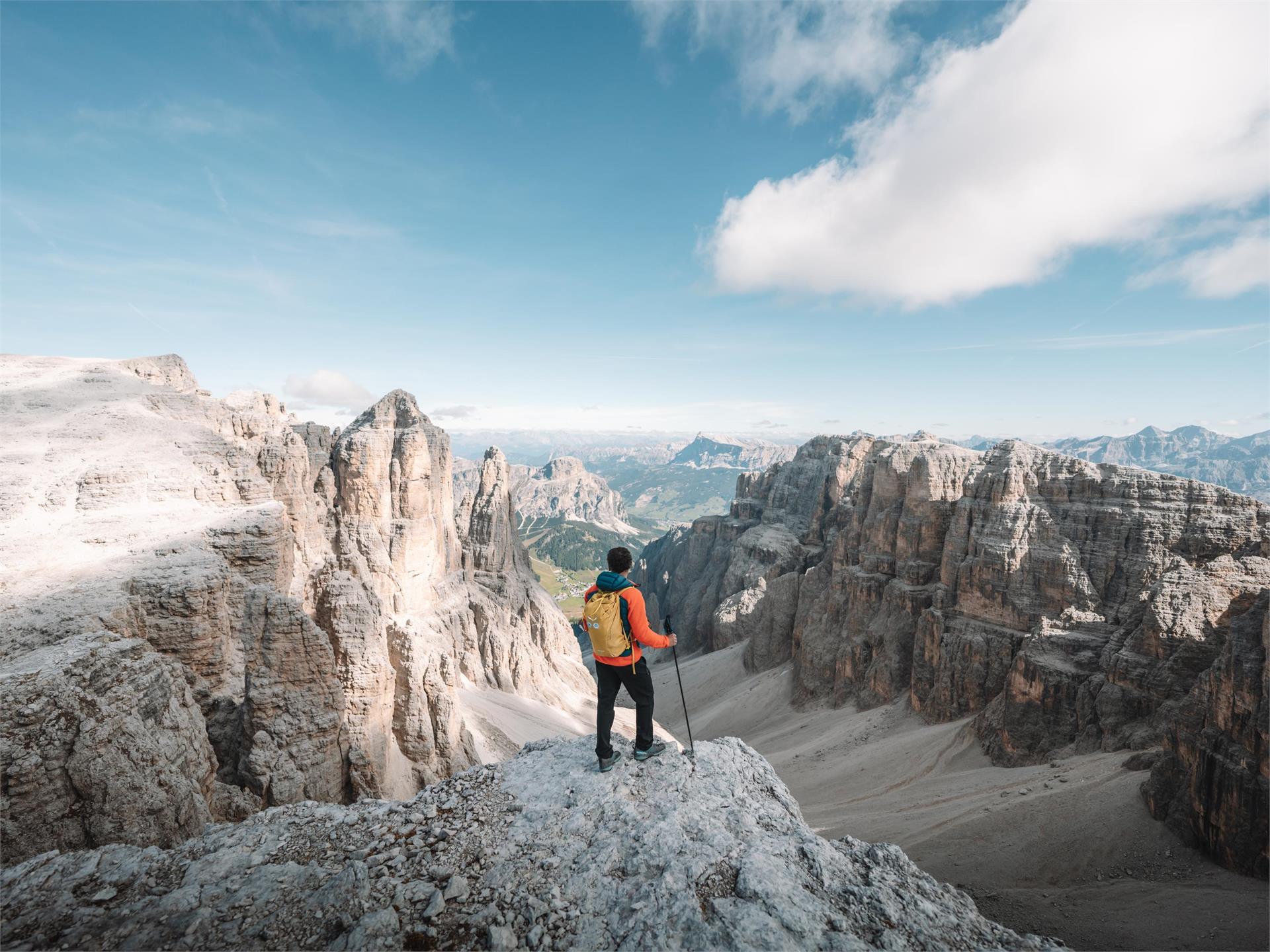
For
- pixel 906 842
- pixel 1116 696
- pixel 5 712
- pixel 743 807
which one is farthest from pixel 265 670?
pixel 1116 696

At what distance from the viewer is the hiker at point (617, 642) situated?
7805mm

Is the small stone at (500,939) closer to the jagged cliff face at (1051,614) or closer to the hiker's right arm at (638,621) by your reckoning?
the hiker's right arm at (638,621)

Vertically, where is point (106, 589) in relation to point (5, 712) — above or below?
above

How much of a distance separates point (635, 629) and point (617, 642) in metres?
0.33

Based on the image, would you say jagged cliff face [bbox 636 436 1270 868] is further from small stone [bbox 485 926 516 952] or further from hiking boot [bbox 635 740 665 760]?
small stone [bbox 485 926 516 952]

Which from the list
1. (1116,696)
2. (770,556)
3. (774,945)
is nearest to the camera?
(774,945)

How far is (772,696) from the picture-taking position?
2226 inches

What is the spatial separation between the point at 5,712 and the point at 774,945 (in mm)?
10250

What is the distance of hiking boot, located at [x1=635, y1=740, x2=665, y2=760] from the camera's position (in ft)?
27.7

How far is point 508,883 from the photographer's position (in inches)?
235

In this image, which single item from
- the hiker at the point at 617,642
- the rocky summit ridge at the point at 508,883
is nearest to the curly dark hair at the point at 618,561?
the hiker at the point at 617,642

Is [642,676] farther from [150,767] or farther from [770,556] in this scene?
[770,556]

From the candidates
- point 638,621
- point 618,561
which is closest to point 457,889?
point 638,621

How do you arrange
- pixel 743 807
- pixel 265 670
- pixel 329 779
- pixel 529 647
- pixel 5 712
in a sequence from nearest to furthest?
pixel 5 712
pixel 743 807
pixel 265 670
pixel 329 779
pixel 529 647
